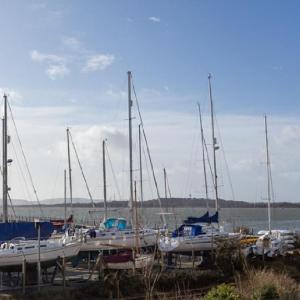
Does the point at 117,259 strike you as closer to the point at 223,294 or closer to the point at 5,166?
the point at 5,166

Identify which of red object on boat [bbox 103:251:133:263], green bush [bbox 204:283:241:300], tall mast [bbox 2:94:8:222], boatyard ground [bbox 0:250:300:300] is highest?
tall mast [bbox 2:94:8:222]

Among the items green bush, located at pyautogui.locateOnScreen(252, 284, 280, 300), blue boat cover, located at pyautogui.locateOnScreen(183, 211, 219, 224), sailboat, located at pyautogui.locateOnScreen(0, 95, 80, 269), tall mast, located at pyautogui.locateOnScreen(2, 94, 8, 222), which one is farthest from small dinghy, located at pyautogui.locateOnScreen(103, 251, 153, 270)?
blue boat cover, located at pyautogui.locateOnScreen(183, 211, 219, 224)

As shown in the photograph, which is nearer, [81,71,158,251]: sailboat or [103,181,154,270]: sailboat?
[103,181,154,270]: sailboat

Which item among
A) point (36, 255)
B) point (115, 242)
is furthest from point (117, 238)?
point (36, 255)

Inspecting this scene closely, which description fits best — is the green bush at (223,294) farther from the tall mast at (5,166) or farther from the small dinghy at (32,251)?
the tall mast at (5,166)

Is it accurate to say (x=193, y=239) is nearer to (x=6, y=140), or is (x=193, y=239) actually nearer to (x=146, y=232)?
(x=146, y=232)

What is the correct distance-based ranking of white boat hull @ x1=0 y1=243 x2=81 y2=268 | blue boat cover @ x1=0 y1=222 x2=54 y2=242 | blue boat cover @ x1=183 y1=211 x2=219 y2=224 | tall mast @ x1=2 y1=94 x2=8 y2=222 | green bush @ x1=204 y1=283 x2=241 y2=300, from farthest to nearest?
blue boat cover @ x1=183 y1=211 x2=219 y2=224 → tall mast @ x1=2 y1=94 x2=8 y2=222 → blue boat cover @ x1=0 y1=222 x2=54 y2=242 → white boat hull @ x1=0 y1=243 x2=81 y2=268 → green bush @ x1=204 y1=283 x2=241 y2=300

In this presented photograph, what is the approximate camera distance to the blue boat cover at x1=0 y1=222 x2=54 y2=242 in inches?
1225

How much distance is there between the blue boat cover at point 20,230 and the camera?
102ft

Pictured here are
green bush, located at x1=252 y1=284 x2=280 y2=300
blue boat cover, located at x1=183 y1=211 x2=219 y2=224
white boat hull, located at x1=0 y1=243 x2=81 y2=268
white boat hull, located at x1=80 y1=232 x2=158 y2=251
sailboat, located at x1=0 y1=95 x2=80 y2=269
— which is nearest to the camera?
green bush, located at x1=252 y1=284 x2=280 y2=300

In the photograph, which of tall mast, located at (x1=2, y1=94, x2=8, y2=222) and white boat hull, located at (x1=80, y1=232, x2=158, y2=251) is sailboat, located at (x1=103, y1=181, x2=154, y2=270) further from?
tall mast, located at (x1=2, y1=94, x2=8, y2=222)

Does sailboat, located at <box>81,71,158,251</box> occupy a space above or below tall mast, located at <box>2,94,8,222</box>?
below

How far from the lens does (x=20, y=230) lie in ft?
105

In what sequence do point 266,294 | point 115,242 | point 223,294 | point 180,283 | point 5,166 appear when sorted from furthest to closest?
point 115,242 → point 5,166 → point 180,283 → point 266,294 → point 223,294
